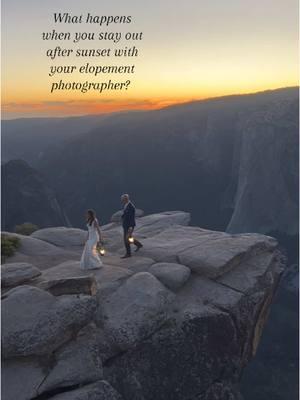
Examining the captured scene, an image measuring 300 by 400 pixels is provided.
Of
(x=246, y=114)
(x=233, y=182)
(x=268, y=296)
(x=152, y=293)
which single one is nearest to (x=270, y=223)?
(x=233, y=182)

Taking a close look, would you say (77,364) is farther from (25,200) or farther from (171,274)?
(25,200)

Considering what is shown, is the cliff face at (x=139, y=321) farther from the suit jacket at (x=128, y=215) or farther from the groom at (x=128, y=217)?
the suit jacket at (x=128, y=215)

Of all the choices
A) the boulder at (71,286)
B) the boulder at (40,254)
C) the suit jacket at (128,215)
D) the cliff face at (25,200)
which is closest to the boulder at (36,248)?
the boulder at (40,254)

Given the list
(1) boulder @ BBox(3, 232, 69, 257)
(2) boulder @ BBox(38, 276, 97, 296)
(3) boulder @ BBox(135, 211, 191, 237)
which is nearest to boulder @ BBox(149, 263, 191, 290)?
(2) boulder @ BBox(38, 276, 97, 296)

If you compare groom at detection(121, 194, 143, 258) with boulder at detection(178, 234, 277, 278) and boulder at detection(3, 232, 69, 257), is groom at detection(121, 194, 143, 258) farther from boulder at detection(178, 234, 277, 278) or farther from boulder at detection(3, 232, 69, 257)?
boulder at detection(3, 232, 69, 257)

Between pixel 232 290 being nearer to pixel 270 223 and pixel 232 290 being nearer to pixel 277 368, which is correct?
pixel 277 368

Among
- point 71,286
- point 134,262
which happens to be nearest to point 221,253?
point 134,262
